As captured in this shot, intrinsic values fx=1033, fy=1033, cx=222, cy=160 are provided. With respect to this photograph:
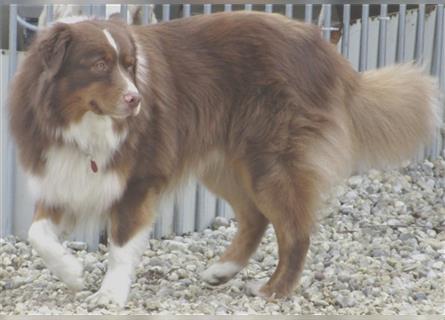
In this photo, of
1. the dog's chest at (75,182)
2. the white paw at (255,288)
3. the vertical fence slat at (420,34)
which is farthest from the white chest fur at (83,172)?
the vertical fence slat at (420,34)

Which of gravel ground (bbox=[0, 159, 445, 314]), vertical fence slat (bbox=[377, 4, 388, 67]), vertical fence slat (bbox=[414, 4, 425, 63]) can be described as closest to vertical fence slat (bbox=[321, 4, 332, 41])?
vertical fence slat (bbox=[377, 4, 388, 67])

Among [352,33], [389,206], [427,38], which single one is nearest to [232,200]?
[389,206]

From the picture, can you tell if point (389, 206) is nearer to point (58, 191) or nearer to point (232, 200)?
point (232, 200)

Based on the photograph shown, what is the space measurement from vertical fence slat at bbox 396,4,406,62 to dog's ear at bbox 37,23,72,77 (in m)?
4.35

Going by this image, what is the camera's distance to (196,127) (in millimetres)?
5973

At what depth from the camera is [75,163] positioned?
5.66 m

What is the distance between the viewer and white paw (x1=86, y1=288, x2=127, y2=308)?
5.56 m

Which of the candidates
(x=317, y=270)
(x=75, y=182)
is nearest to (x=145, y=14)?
(x=75, y=182)

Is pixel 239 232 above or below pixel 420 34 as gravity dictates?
below

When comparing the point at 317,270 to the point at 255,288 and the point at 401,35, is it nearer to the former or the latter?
the point at 255,288

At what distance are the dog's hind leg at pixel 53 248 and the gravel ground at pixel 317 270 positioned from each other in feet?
0.54

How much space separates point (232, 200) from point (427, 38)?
4071 millimetres

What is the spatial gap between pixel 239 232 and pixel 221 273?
29 cm

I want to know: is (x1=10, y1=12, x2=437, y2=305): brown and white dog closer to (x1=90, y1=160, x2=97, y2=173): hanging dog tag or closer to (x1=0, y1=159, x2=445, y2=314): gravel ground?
(x1=90, y1=160, x2=97, y2=173): hanging dog tag
